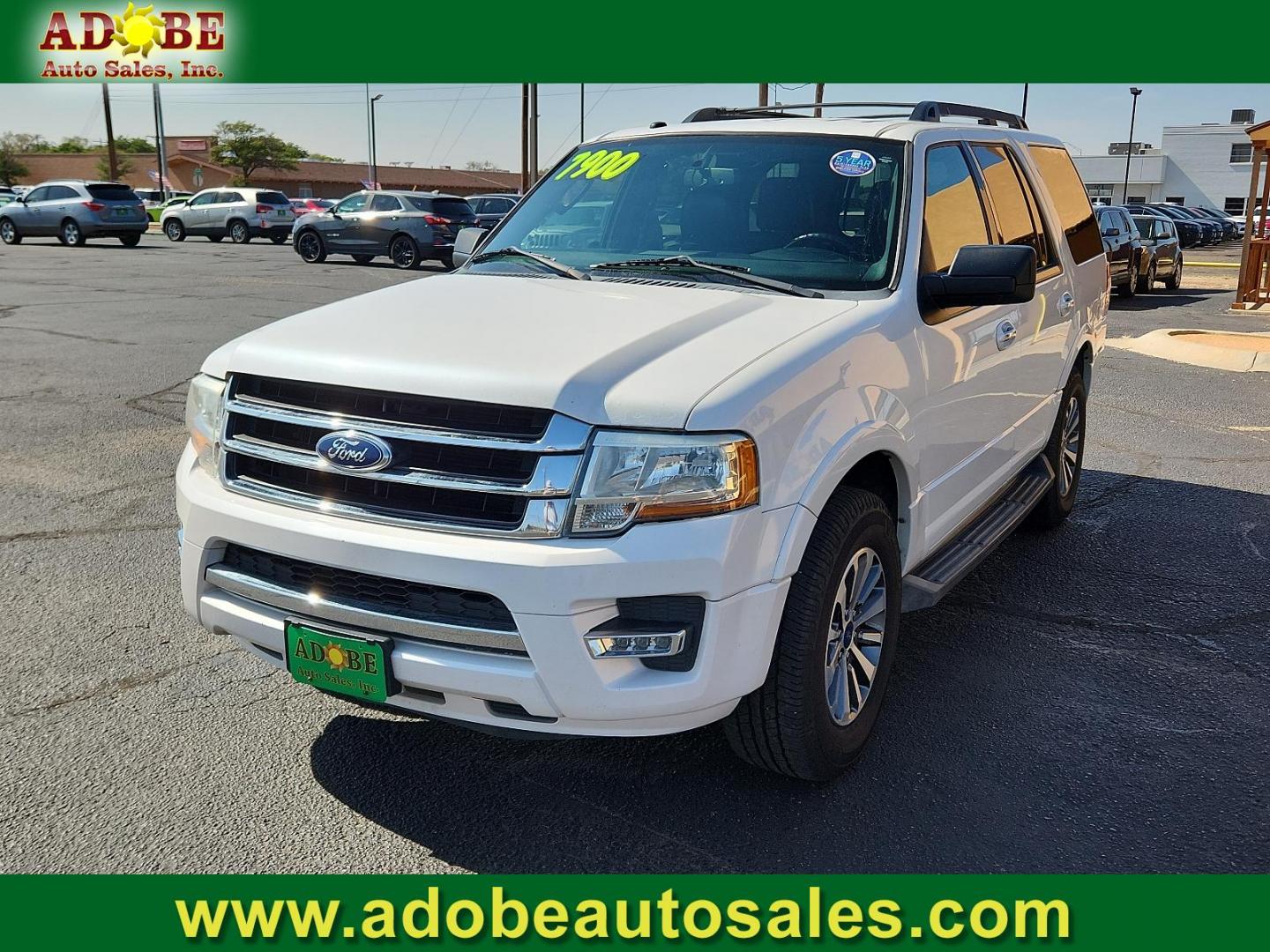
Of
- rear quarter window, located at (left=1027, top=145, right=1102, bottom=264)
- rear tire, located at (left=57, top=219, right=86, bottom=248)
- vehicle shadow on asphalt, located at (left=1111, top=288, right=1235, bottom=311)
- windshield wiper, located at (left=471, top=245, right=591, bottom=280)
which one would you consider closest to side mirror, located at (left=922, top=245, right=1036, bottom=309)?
windshield wiper, located at (left=471, top=245, right=591, bottom=280)

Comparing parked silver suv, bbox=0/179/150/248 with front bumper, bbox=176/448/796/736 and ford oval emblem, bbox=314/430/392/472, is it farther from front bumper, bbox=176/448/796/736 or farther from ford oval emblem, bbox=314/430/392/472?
front bumper, bbox=176/448/796/736

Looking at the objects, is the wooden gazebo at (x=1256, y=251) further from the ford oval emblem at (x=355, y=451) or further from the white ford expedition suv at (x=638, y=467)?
the ford oval emblem at (x=355, y=451)

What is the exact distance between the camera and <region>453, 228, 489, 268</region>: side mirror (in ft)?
16.2

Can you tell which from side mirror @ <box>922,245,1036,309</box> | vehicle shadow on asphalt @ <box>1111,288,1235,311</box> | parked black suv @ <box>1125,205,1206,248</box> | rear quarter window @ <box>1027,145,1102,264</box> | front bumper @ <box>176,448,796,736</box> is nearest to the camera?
front bumper @ <box>176,448,796,736</box>

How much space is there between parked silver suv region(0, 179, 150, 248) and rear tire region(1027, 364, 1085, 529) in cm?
3103

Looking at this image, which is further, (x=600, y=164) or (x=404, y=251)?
(x=404, y=251)

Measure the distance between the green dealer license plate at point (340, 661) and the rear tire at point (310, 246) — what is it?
2502 centimetres

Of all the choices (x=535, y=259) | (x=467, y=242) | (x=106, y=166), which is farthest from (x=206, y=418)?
(x=106, y=166)

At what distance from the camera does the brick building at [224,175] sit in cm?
8994

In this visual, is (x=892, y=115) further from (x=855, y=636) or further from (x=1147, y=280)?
(x=1147, y=280)

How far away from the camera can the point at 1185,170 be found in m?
84.6

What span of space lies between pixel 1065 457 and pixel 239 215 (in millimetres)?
32436

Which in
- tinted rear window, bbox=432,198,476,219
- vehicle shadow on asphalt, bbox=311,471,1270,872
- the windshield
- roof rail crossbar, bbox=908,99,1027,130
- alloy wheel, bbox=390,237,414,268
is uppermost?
roof rail crossbar, bbox=908,99,1027,130

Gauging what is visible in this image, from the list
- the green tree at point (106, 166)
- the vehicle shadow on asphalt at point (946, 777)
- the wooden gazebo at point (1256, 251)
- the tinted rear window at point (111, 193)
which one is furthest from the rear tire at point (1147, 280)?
the green tree at point (106, 166)
